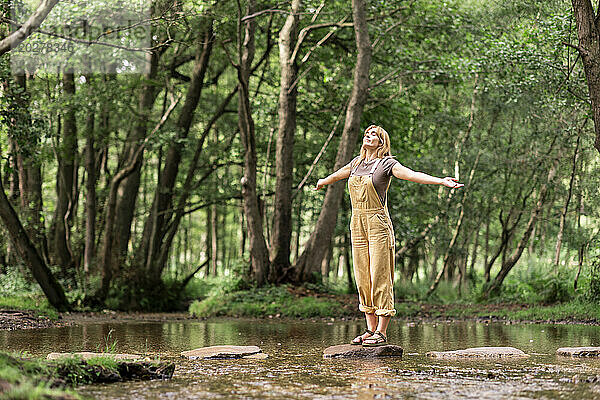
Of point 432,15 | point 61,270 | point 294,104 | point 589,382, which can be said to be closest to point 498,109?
point 432,15

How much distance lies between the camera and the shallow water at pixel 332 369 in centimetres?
442

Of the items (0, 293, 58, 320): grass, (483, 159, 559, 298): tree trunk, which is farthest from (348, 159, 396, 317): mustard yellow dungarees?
(483, 159, 559, 298): tree trunk

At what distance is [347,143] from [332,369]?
10.8 m

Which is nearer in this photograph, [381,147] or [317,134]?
[381,147]

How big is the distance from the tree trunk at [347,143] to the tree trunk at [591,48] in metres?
7.00

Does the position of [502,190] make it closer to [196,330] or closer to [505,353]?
[196,330]

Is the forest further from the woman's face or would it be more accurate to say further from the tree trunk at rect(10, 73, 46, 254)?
the woman's face

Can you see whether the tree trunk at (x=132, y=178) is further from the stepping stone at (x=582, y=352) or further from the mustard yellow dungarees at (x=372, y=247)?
the stepping stone at (x=582, y=352)

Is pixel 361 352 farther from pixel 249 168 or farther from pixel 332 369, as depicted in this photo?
pixel 249 168

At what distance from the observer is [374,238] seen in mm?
7242

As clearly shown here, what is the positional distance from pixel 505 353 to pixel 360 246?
1906mm

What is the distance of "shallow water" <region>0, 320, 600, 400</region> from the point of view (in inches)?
174

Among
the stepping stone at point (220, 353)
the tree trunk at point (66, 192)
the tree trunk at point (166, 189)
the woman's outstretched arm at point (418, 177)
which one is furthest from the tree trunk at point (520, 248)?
the tree trunk at point (66, 192)

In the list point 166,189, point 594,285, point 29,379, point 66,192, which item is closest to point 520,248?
point 594,285
